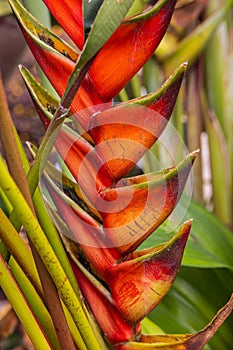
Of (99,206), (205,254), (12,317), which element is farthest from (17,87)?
(99,206)

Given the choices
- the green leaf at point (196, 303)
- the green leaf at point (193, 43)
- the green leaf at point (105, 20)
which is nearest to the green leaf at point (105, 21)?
the green leaf at point (105, 20)

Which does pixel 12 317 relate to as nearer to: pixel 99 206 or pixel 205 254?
pixel 205 254

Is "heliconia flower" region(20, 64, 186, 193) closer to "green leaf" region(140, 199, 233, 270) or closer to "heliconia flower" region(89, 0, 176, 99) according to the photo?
"heliconia flower" region(89, 0, 176, 99)

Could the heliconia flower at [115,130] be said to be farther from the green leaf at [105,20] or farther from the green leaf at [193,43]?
the green leaf at [193,43]

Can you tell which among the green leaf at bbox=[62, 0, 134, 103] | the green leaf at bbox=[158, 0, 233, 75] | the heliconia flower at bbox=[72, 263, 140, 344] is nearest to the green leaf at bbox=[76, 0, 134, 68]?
the green leaf at bbox=[62, 0, 134, 103]

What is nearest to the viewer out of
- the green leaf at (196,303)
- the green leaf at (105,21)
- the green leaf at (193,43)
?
the green leaf at (105,21)

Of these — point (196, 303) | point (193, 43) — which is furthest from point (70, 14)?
point (193, 43)

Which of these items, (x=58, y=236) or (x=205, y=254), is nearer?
(x=58, y=236)

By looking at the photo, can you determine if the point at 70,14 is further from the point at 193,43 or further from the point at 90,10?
the point at 193,43
